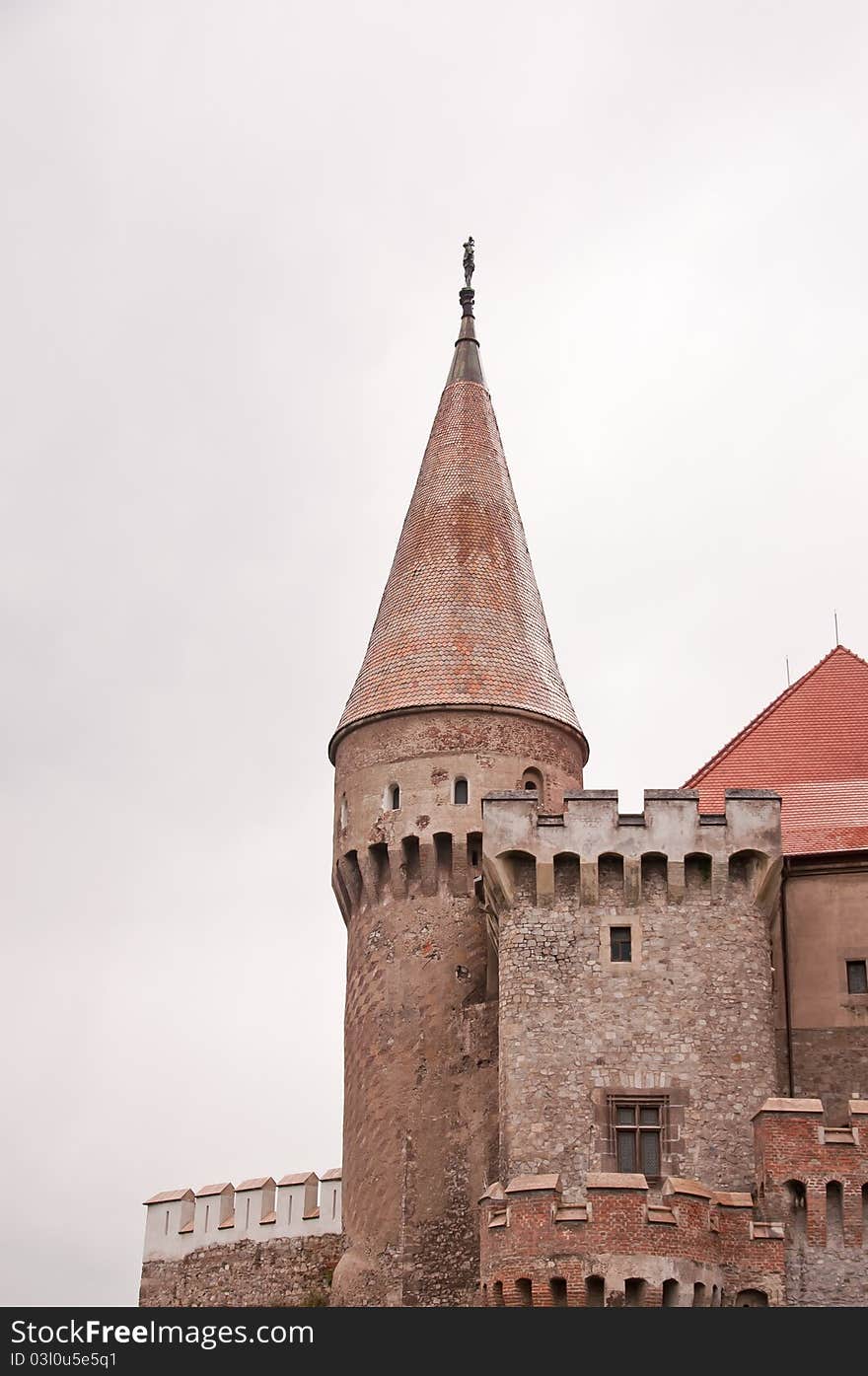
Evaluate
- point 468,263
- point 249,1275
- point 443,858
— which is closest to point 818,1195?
point 443,858

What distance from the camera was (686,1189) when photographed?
32969 mm

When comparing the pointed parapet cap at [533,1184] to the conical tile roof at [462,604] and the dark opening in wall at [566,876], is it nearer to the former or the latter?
the dark opening in wall at [566,876]

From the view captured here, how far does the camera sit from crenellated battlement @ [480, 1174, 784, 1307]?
105 feet

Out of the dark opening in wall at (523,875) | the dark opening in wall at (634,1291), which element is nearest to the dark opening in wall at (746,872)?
the dark opening in wall at (523,875)

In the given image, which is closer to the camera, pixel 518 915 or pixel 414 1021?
pixel 518 915

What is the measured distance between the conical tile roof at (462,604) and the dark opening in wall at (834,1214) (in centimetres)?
1237

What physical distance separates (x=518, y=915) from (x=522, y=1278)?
694cm

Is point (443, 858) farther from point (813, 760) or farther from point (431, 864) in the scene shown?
point (813, 760)

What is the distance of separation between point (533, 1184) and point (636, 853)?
6613 millimetres

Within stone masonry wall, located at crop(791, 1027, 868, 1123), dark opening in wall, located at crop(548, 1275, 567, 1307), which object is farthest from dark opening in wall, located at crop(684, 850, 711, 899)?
dark opening in wall, located at crop(548, 1275, 567, 1307)
